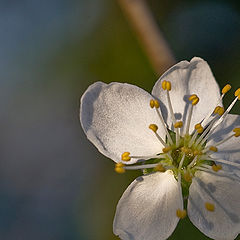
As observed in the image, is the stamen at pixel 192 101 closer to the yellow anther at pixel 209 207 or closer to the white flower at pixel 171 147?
the white flower at pixel 171 147

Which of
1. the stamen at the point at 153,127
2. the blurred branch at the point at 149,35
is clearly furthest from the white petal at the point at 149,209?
the blurred branch at the point at 149,35

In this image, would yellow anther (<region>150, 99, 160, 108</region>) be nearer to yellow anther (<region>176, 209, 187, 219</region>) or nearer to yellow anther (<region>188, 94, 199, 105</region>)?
yellow anther (<region>188, 94, 199, 105</region>)

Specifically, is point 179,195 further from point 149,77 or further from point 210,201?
point 149,77

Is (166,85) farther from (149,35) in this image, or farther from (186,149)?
(149,35)

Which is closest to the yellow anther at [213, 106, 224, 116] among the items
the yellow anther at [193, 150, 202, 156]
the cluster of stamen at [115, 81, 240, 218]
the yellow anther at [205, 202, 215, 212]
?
the cluster of stamen at [115, 81, 240, 218]

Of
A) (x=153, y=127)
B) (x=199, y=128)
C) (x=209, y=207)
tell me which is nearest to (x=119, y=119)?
(x=153, y=127)

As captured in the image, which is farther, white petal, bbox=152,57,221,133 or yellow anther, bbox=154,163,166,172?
white petal, bbox=152,57,221,133

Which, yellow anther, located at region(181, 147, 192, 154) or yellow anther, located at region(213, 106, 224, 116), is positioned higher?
yellow anther, located at region(213, 106, 224, 116)

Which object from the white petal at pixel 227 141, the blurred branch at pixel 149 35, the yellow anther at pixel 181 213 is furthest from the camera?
the blurred branch at pixel 149 35
